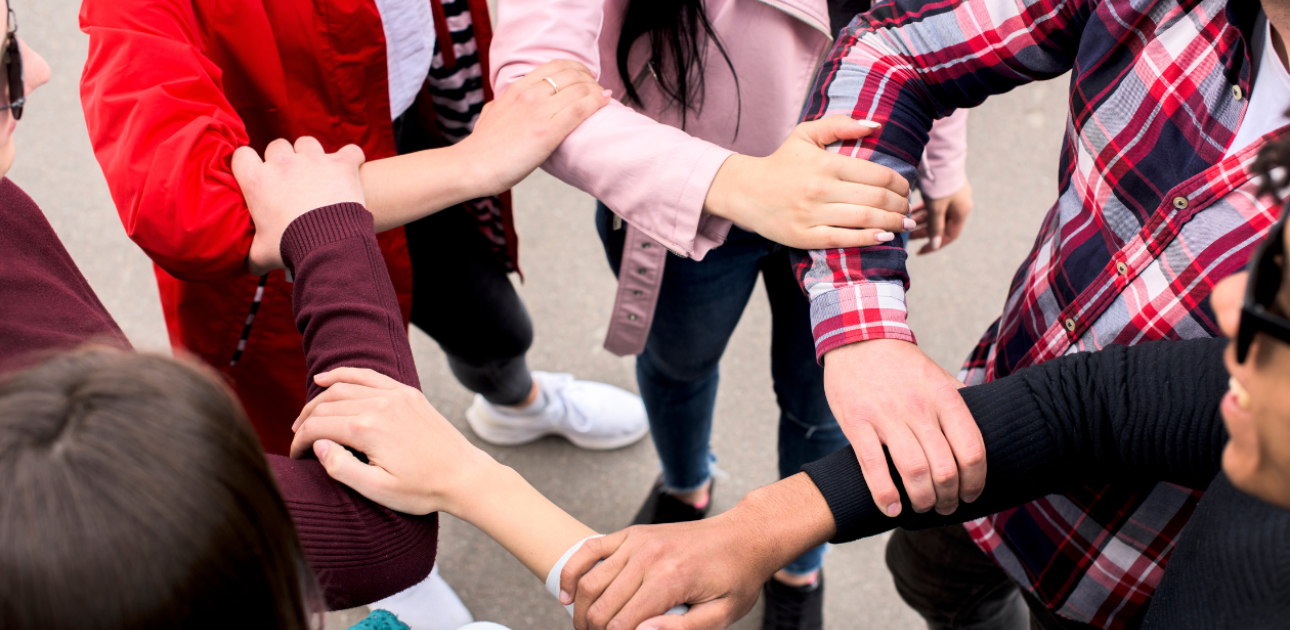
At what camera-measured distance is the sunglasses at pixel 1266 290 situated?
0.43m

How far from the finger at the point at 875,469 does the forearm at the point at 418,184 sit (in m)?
0.49

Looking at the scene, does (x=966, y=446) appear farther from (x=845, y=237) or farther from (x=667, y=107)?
(x=667, y=107)

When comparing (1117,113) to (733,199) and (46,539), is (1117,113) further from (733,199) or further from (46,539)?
(46,539)

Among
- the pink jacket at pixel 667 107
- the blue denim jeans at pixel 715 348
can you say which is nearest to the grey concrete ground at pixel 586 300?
the blue denim jeans at pixel 715 348

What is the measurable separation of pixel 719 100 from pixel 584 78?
20 cm

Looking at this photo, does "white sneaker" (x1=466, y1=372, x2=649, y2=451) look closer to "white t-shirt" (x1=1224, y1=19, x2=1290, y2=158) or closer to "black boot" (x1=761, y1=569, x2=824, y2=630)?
"black boot" (x1=761, y1=569, x2=824, y2=630)

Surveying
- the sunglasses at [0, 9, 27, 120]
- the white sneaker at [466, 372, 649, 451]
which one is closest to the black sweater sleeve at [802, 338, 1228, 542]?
the sunglasses at [0, 9, 27, 120]

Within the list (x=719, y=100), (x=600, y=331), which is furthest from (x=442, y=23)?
(x=600, y=331)

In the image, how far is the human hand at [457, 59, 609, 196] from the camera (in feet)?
3.01

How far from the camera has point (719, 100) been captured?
3.43 feet

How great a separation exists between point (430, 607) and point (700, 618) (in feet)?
3.02

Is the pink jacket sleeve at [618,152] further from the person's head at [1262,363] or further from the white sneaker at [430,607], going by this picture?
the white sneaker at [430,607]

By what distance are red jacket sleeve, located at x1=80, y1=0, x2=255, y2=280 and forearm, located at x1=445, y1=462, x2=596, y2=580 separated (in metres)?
0.36

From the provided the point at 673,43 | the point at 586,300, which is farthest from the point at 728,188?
the point at 586,300
